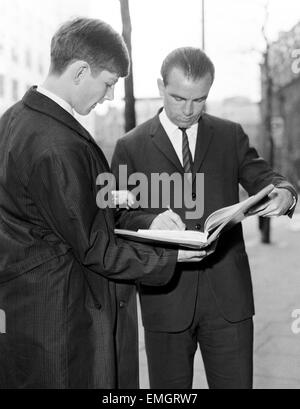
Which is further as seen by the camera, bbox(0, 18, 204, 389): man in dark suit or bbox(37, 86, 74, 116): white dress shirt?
bbox(37, 86, 74, 116): white dress shirt

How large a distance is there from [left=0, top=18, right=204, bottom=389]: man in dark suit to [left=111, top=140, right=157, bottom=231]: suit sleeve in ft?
1.04

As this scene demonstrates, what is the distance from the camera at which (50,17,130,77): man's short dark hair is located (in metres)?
1.94

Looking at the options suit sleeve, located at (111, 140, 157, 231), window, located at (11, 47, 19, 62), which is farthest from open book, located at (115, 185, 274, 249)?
window, located at (11, 47, 19, 62)

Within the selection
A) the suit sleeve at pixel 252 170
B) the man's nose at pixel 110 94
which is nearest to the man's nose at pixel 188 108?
the suit sleeve at pixel 252 170

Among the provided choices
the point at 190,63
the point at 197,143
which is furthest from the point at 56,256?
the point at 190,63

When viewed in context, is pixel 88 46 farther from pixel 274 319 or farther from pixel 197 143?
pixel 274 319

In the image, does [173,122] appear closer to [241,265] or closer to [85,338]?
[241,265]

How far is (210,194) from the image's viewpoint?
8.18ft

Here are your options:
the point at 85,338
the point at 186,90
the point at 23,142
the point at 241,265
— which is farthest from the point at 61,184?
the point at 241,265

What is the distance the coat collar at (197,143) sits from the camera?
251 cm

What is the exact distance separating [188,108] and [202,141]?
16cm

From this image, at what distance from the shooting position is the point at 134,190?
100.0 inches

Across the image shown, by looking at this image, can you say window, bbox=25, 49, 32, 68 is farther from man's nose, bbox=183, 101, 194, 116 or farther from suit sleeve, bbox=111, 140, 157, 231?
man's nose, bbox=183, 101, 194, 116

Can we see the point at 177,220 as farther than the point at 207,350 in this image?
No
